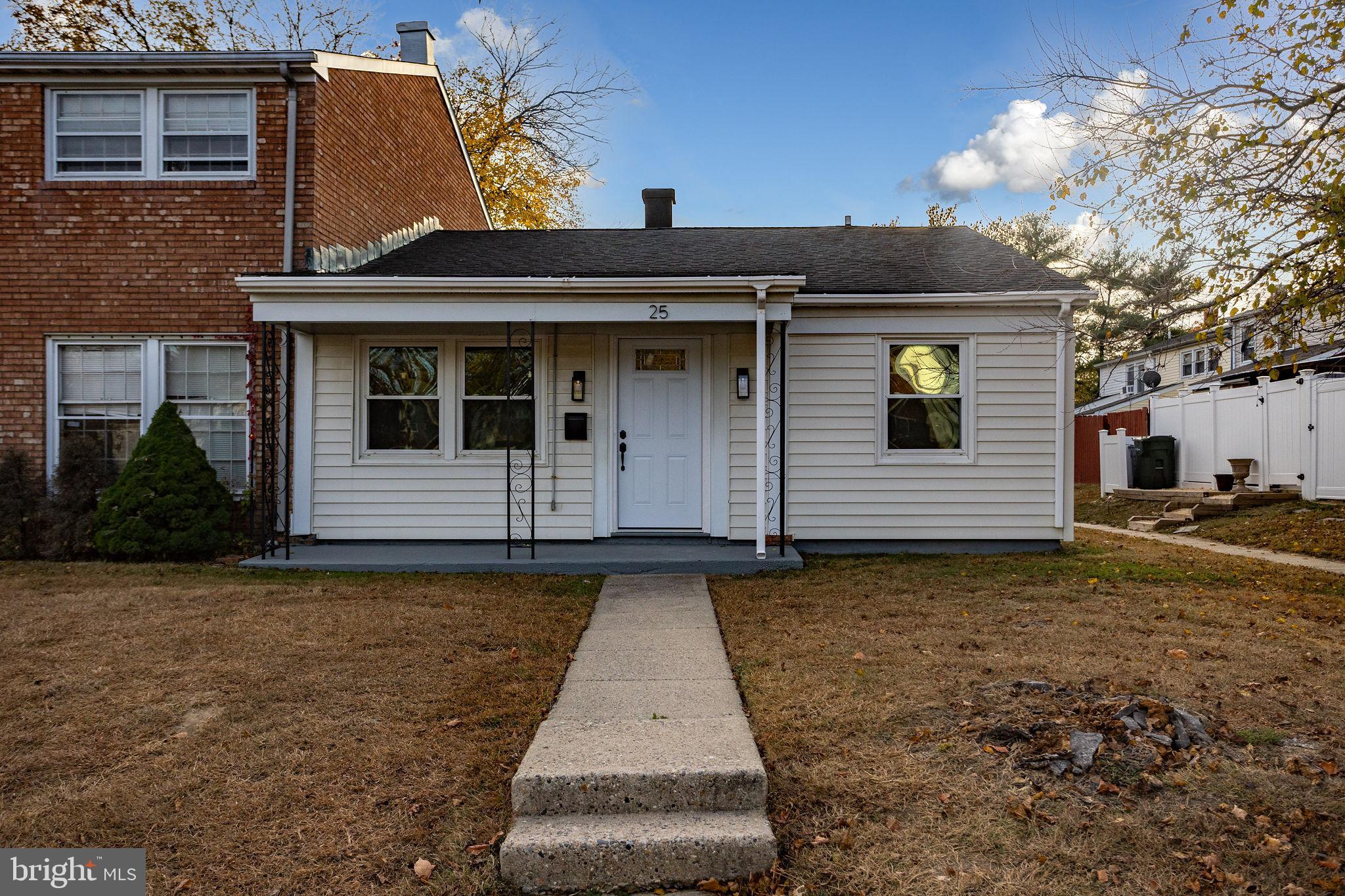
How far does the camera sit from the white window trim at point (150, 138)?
9.32 metres

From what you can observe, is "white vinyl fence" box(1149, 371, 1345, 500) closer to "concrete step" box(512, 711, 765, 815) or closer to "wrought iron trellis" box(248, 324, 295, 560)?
"concrete step" box(512, 711, 765, 815)

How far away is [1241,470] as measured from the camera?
1342 cm

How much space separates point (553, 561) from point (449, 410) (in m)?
2.36

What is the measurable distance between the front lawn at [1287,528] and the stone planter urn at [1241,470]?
3.00 feet

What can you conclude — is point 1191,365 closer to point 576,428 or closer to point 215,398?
point 576,428

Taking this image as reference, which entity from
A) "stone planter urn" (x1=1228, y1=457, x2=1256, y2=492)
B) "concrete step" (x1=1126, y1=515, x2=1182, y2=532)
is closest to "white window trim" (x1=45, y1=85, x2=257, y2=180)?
"concrete step" (x1=1126, y1=515, x2=1182, y2=532)

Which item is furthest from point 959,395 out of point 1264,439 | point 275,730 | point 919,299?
point 275,730

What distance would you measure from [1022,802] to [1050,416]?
7.07 meters

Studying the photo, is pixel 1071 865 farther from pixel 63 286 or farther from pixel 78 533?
pixel 63 286

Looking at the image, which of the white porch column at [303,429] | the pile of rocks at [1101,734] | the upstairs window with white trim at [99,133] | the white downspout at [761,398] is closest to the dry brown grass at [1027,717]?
the pile of rocks at [1101,734]

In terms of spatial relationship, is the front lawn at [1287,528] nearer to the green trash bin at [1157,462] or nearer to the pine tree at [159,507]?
the green trash bin at [1157,462]

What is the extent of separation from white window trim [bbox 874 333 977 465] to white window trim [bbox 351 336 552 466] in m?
3.81

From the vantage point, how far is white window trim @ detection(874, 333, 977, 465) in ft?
30.4

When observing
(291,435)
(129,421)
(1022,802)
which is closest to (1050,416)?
(1022,802)
